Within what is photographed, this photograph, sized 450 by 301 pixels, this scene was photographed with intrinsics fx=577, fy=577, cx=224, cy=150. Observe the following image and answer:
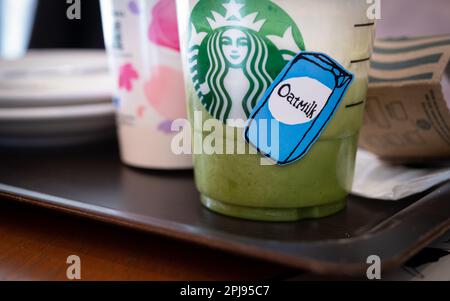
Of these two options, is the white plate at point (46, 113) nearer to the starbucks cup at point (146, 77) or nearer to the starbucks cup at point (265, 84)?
the starbucks cup at point (146, 77)

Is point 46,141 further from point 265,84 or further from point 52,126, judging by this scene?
point 265,84

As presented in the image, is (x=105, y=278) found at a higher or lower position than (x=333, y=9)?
lower

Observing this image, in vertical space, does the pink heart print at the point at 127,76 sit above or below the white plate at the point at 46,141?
above

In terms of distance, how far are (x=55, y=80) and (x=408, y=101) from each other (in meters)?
0.41

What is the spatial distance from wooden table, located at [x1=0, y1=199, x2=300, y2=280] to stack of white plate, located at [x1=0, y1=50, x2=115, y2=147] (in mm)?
152

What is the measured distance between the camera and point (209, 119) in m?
0.41

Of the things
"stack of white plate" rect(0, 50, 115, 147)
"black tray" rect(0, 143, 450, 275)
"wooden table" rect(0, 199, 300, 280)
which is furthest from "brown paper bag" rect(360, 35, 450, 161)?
"stack of white plate" rect(0, 50, 115, 147)

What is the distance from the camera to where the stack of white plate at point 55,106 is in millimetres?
592

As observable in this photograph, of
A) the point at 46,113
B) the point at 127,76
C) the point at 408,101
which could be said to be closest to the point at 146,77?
the point at 127,76

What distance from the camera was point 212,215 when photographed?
0.43 meters

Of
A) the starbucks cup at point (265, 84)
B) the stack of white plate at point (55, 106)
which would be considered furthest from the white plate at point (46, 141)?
the starbucks cup at point (265, 84)

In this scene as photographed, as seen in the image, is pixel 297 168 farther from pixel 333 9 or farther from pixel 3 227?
pixel 3 227

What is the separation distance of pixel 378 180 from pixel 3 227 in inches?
12.5

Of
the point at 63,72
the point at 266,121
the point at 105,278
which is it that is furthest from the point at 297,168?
the point at 63,72
